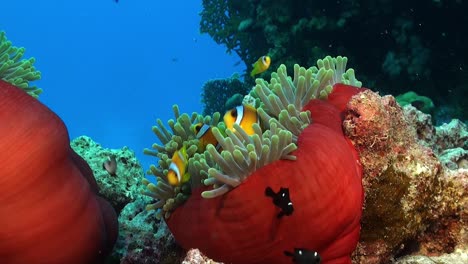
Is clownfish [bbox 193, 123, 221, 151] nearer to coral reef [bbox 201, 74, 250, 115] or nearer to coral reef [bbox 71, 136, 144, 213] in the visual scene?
coral reef [bbox 71, 136, 144, 213]

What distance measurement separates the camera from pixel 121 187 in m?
3.94

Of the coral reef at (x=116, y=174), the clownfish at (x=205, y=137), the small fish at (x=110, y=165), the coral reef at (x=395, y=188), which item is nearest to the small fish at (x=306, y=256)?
the coral reef at (x=395, y=188)

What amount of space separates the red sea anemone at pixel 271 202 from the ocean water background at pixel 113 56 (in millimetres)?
74148

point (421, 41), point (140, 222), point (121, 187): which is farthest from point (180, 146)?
point (421, 41)

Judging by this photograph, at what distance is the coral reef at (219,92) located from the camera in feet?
36.4

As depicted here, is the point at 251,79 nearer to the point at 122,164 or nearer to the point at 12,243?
the point at 122,164

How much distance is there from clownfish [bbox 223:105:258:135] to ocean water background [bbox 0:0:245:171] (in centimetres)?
7385

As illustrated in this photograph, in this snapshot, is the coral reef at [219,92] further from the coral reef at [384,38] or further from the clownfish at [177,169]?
the clownfish at [177,169]

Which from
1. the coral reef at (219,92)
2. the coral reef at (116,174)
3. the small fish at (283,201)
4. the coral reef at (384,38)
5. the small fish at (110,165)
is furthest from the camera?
the coral reef at (219,92)

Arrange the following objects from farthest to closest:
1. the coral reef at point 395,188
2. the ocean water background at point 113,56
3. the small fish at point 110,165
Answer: the ocean water background at point 113,56 < the small fish at point 110,165 < the coral reef at point 395,188

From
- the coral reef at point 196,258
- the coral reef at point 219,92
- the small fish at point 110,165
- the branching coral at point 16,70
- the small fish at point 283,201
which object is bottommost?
the coral reef at point 196,258

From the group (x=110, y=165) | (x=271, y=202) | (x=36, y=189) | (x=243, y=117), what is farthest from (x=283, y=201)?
(x=110, y=165)

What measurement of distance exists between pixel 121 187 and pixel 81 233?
1.66 metres

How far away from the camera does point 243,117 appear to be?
2.39 m
